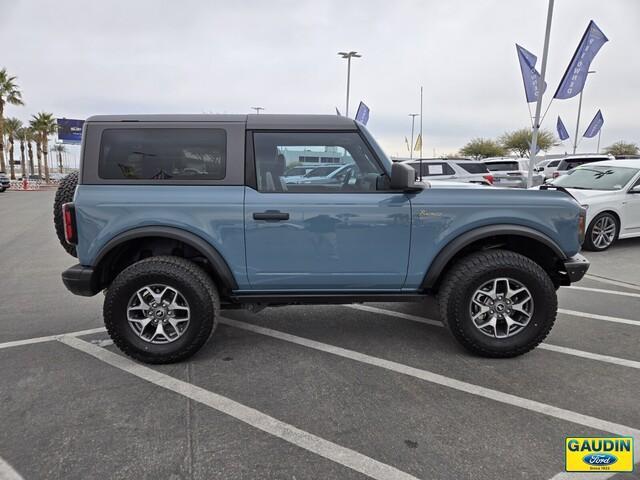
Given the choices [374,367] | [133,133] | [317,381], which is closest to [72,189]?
[133,133]

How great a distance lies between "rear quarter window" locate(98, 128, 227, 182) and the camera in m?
3.16

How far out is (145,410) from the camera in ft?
8.68

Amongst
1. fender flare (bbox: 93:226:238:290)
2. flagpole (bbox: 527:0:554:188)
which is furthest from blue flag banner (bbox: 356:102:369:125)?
fender flare (bbox: 93:226:238:290)

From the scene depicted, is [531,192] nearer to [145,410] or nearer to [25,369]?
[145,410]

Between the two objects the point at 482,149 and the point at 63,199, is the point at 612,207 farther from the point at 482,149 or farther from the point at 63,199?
the point at 482,149

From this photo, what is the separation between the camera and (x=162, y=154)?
3.19 meters

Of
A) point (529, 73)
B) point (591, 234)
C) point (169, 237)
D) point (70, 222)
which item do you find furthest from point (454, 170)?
point (70, 222)

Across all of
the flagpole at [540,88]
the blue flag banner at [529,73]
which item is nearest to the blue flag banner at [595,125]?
the blue flag banner at [529,73]

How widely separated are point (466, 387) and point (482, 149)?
56.6 m

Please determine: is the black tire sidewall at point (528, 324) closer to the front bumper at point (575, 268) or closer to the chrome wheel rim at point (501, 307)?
the chrome wheel rim at point (501, 307)

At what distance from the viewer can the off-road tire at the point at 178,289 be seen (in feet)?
10.3

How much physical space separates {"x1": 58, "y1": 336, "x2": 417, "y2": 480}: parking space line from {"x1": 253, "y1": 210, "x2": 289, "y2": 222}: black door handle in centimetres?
130

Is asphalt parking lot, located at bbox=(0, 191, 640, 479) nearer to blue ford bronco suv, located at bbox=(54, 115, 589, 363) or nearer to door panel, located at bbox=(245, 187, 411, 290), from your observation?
blue ford bronco suv, located at bbox=(54, 115, 589, 363)

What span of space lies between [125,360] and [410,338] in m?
2.47
